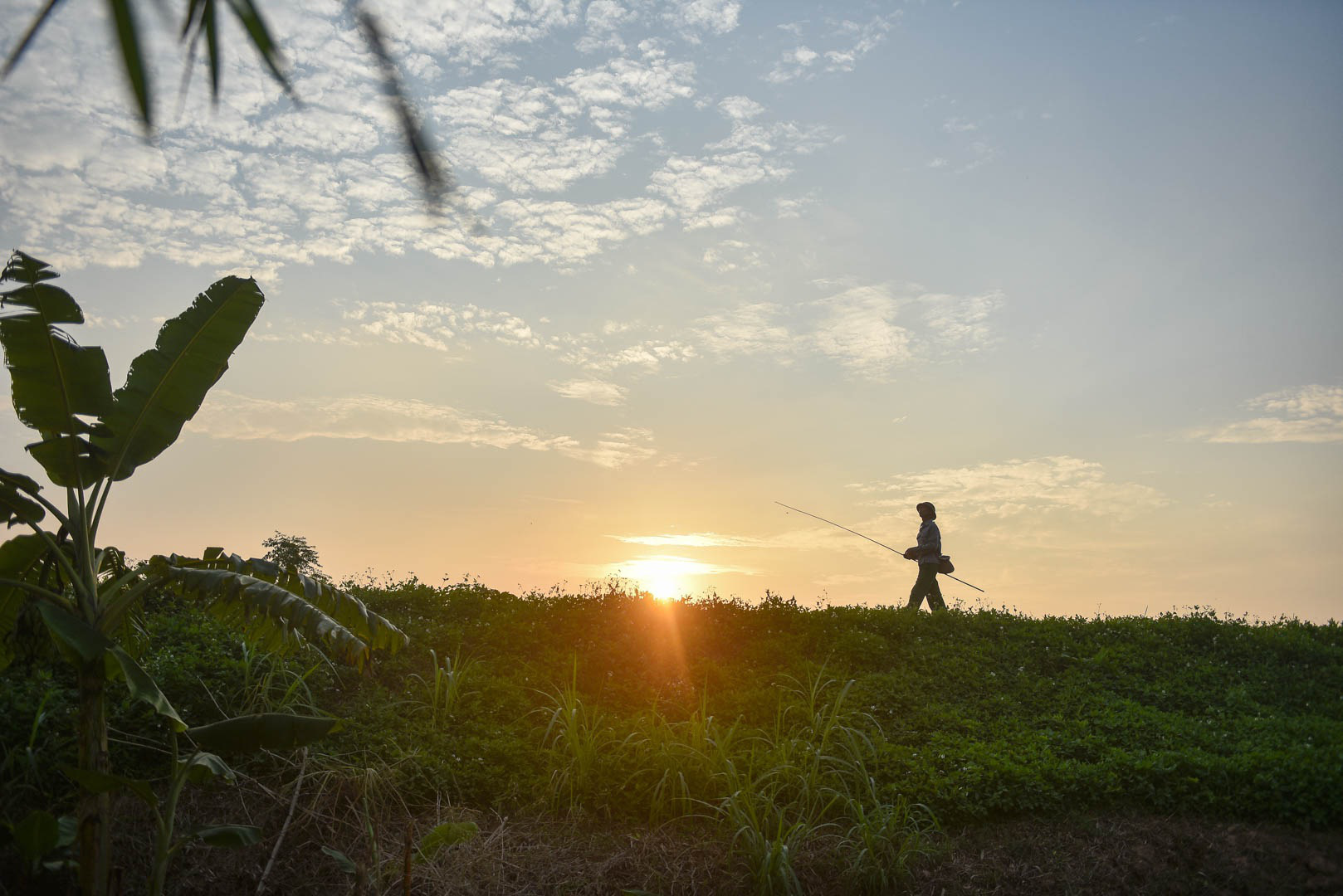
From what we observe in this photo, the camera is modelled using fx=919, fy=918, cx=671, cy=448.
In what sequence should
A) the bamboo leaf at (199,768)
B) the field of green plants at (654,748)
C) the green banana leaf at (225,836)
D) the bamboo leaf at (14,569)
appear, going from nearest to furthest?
the green banana leaf at (225,836), the bamboo leaf at (199,768), the bamboo leaf at (14,569), the field of green plants at (654,748)

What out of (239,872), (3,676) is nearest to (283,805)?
(239,872)

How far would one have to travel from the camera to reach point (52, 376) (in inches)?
239

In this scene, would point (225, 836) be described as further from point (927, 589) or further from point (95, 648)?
point (927, 589)

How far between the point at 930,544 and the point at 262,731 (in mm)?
11779

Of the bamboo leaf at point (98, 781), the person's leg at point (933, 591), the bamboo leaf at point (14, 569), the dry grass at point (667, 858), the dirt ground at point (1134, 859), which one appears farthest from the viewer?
the person's leg at point (933, 591)

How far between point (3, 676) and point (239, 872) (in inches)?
120

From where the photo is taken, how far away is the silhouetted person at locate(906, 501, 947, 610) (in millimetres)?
15164

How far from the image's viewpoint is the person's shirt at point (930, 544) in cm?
1526

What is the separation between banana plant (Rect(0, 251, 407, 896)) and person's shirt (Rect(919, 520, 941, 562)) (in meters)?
10.6

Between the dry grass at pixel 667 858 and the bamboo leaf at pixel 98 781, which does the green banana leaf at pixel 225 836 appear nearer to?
the bamboo leaf at pixel 98 781

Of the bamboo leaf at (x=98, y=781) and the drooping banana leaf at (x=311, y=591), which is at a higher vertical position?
the drooping banana leaf at (x=311, y=591)

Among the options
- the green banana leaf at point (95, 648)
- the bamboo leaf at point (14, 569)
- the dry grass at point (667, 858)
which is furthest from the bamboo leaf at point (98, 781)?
the bamboo leaf at point (14, 569)

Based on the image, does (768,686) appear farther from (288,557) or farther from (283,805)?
(288,557)

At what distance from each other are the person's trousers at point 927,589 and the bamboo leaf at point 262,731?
36.8 ft
